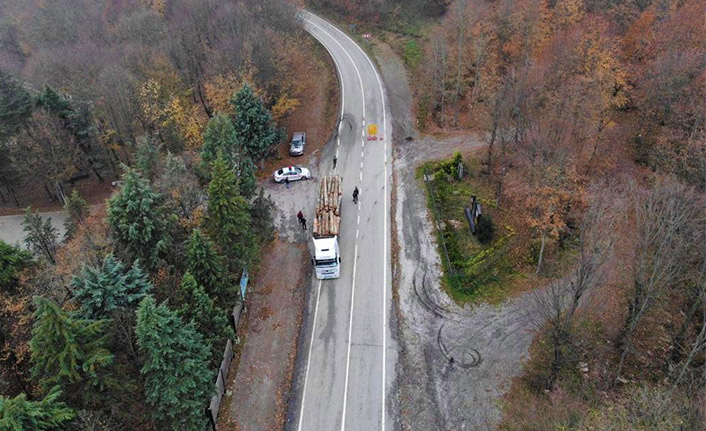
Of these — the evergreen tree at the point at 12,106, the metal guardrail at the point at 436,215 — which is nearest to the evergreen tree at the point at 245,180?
the metal guardrail at the point at 436,215

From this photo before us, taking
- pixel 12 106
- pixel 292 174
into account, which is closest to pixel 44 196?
pixel 12 106

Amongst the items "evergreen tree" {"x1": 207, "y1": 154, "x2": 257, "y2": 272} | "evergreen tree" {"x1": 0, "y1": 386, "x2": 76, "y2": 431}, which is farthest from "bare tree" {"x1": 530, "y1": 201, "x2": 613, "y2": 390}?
"evergreen tree" {"x1": 0, "y1": 386, "x2": 76, "y2": 431}

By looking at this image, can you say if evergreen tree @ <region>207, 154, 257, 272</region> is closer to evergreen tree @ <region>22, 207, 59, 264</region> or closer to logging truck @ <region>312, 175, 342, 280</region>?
logging truck @ <region>312, 175, 342, 280</region>

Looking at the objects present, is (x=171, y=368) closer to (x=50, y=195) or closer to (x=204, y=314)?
(x=204, y=314)

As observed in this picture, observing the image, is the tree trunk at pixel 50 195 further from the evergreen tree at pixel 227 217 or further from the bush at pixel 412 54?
the bush at pixel 412 54

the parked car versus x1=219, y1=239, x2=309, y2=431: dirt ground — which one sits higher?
the parked car

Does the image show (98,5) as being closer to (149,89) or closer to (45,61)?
(45,61)
